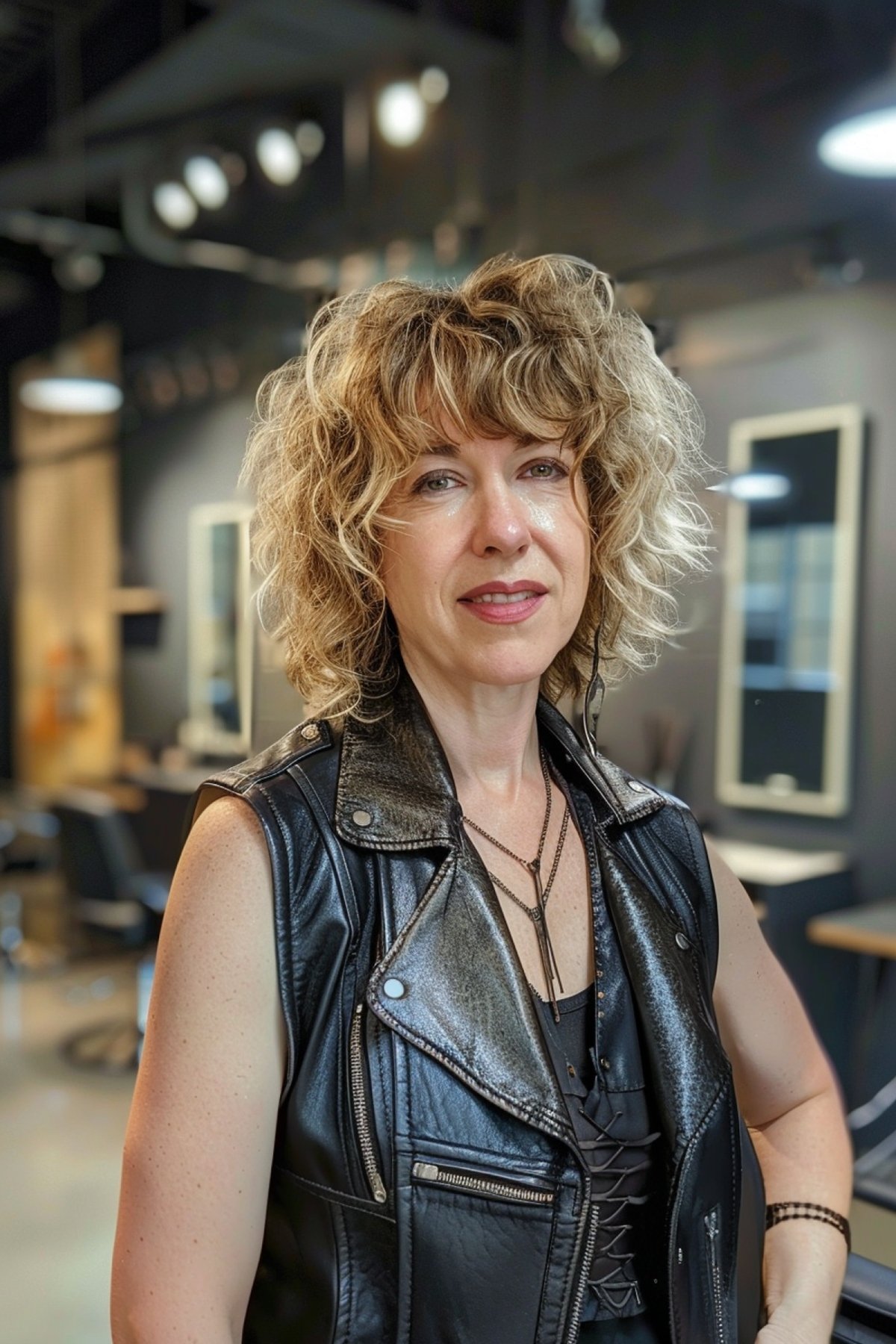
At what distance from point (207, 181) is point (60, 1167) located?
423 cm

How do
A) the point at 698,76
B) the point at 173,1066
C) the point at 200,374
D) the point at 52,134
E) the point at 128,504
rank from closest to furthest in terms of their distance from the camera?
the point at 173,1066 < the point at 698,76 < the point at 52,134 < the point at 200,374 < the point at 128,504

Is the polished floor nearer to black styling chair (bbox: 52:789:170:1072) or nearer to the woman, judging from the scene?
black styling chair (bbox: 52:789:170:1072)

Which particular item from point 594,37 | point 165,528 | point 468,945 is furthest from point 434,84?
point 468,945

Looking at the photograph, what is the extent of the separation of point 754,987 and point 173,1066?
73 centimetres

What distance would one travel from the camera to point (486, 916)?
1135 mm

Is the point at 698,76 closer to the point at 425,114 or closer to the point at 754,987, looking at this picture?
the point at 425,114

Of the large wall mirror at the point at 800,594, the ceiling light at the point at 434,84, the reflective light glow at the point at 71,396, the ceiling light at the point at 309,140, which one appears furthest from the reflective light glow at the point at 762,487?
the reflective light glow at the point at 71,396

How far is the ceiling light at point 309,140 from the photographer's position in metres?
5.15

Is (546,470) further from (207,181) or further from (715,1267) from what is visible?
(207,181)

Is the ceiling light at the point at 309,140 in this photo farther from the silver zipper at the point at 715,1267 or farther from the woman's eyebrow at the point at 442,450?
the silver zipper at the point at 715,1267

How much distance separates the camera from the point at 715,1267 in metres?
1.20

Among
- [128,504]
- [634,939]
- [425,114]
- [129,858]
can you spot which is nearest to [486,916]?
[634,939]

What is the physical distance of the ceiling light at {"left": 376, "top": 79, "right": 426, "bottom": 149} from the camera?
4887 millimetres

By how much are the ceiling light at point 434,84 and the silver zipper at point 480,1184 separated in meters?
4.71
